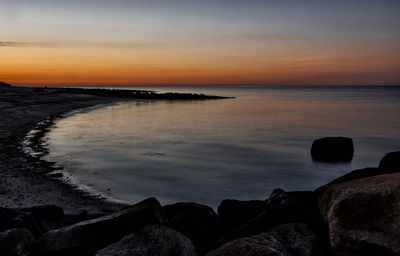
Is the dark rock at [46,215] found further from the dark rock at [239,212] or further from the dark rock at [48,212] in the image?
the dark rock at [239,212]

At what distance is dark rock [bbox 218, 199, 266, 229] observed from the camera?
257 inches

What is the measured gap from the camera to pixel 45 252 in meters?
4.39

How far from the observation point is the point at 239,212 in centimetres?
668

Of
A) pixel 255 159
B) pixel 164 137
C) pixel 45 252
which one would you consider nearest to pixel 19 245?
pixel 45 252

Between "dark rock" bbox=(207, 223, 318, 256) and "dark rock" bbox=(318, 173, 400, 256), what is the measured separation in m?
0.41

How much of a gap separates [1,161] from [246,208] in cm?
1070

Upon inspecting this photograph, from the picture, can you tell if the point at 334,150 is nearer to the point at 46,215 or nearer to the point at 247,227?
the point at 247,227

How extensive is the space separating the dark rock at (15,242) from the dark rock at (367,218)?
12.5ft

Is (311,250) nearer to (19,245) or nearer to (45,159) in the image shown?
(19,245)

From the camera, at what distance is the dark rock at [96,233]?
4.30 meters

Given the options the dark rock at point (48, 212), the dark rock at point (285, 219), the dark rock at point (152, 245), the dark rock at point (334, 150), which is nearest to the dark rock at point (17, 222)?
the dark rock at point (48, 212)

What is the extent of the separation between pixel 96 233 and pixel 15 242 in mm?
1052

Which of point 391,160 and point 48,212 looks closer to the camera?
point 48,212

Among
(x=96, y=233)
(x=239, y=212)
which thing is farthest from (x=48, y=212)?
(x=239, y=212)
